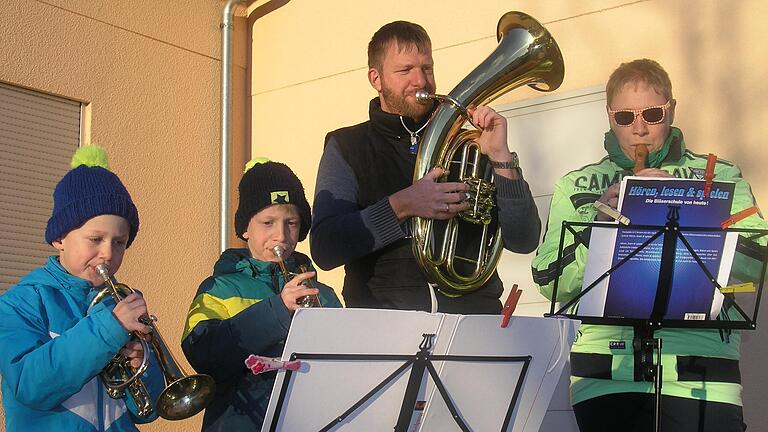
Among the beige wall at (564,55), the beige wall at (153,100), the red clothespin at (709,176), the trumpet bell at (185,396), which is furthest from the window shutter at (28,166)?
the red clothespin at (709,176)

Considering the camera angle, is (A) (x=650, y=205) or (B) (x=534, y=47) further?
(B) (x=534, y=47)

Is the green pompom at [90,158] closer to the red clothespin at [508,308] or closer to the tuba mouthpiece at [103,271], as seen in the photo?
the tuba mouthpiece at [103,271]

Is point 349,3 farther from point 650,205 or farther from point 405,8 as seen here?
point 650,205

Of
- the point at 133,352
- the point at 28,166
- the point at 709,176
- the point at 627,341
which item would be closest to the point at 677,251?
the point at 709,176

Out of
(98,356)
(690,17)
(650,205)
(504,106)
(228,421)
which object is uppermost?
(690,17)

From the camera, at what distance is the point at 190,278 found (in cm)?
647

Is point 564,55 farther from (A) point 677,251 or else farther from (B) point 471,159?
(A) point 677,251

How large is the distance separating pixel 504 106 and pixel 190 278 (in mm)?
2184

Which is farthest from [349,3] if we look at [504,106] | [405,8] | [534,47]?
[534,47]

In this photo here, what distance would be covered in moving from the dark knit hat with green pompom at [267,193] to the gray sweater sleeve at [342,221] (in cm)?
9

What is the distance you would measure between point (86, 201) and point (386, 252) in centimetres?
106

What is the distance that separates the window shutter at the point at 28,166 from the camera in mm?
5676

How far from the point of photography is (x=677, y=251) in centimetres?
325

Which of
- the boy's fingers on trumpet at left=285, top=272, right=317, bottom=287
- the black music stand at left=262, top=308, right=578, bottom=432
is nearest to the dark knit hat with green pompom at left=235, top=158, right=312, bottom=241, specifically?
the boy's fingers on trumpet at left=285, top=272, right=317, bottom=287
